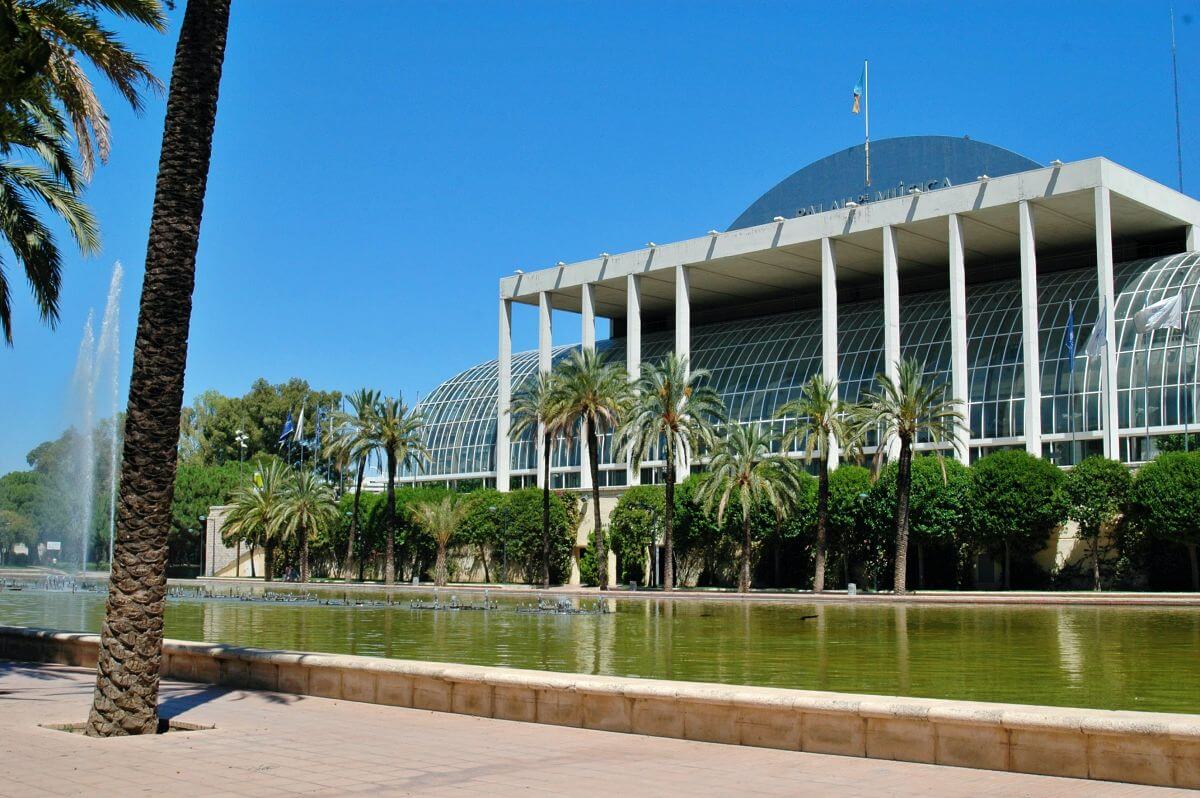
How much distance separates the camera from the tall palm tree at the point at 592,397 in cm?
6588

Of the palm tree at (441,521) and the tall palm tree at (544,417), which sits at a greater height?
the tall palm tree at (544,417)

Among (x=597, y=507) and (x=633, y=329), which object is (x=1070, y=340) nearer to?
(x=597, y=507)

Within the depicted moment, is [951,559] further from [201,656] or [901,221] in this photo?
[201,656]

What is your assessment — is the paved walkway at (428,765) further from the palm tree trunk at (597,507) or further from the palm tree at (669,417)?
the palm tree trunk at (597,507)

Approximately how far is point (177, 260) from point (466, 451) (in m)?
77.0

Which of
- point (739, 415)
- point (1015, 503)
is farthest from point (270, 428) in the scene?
point (1015, 503)

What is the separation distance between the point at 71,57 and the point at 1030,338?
49915 mm

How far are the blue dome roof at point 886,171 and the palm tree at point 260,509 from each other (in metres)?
39.6

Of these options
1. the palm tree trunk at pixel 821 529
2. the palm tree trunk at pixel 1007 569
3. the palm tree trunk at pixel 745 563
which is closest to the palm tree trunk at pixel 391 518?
the palm tree trunk at pixel 745 563

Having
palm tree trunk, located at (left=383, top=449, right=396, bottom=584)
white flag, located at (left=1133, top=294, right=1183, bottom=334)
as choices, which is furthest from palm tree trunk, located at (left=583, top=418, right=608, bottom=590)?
white flag, located at (left=1133, top=294, right=1183, bottom=334)

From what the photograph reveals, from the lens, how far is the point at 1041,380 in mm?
63312

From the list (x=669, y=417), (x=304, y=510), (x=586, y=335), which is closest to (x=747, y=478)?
(x=669, y=417)

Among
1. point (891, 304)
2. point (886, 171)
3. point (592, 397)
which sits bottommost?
point (592, 397)

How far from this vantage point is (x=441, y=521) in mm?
76312
